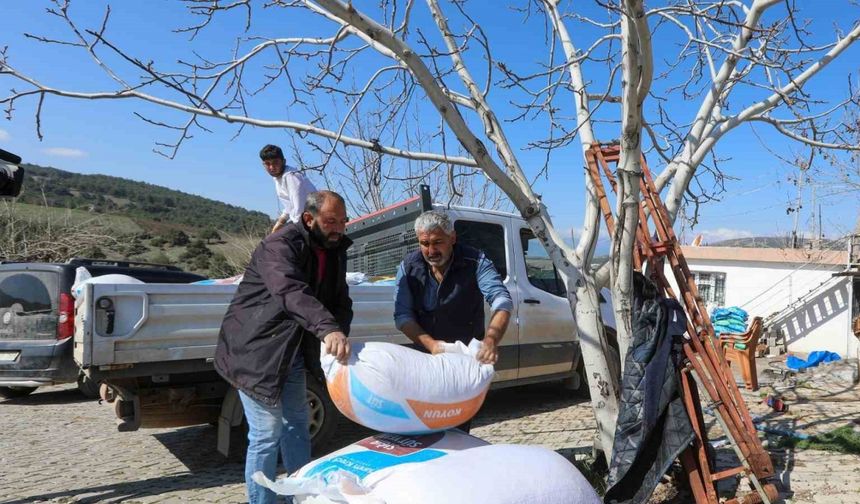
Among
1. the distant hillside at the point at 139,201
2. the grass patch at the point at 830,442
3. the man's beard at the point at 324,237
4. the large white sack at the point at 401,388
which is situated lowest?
the grass patch at the point at 830,442

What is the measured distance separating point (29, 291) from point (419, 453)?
560 centimetres

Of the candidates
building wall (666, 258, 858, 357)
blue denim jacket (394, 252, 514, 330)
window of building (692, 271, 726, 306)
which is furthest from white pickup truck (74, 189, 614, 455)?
window of building (692, 271, 726, 306)

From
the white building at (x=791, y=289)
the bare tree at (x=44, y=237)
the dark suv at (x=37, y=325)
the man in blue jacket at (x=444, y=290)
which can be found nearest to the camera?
the man in blue jacket at (x=444, y=290)

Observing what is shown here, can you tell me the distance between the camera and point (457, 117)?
3564 millimetres

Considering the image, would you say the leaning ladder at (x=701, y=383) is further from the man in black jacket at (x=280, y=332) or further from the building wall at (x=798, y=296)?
the building wall at (x=798, y=296)

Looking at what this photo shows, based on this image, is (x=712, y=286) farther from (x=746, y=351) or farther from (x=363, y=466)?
(x=363, y=466)

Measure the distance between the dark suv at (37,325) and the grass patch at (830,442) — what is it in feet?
19.1

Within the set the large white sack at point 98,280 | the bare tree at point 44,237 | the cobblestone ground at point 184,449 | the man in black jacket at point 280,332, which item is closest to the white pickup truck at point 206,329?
the large white sack at point 98,280

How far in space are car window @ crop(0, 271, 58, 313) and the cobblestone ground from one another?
4.32 feet

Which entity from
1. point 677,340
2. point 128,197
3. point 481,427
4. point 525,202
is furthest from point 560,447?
point 128,197

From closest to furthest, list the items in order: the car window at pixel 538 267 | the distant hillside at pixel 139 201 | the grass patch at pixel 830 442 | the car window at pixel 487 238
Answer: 1. the grass patch at pixel 830 442
2. the car window at pixel 487 238
3. the car window at pixel 538 267
4. the distant hillside at pixel 139 201

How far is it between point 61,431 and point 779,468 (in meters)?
6.70

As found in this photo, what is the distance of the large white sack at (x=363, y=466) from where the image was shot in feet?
7.89

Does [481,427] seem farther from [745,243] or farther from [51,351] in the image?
[745,243]
